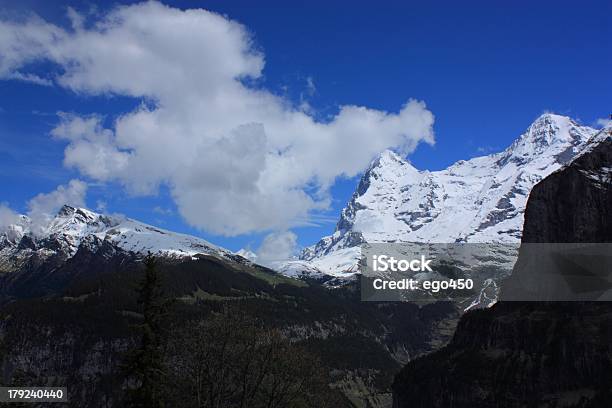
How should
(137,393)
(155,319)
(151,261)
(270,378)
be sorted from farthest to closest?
(270,378), (151,261), (155,319), (137,393)

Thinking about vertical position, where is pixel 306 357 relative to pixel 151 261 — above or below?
below

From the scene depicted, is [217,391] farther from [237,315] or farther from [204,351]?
[237,315]

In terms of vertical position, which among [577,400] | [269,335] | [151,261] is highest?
[151,261]

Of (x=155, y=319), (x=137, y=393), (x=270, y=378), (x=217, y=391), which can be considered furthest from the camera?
(x=270, y=378)

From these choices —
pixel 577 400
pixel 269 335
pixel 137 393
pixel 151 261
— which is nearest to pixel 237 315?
pixel 269 335

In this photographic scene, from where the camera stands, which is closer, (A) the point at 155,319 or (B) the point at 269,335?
(A) the point at 155,319

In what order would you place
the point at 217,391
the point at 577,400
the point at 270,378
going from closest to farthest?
1. the point at 217,391
2. the point at 270,378
3. the point at 577,400

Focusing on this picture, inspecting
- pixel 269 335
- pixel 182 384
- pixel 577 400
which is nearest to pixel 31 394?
pixel 182 384

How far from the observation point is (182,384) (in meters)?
65.9

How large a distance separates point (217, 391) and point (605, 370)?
17456cm

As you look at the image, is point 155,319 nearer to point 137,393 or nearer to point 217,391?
point 137,393

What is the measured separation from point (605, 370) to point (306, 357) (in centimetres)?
16265

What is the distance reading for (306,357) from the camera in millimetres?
74625

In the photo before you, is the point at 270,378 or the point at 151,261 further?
the point at 270,378
